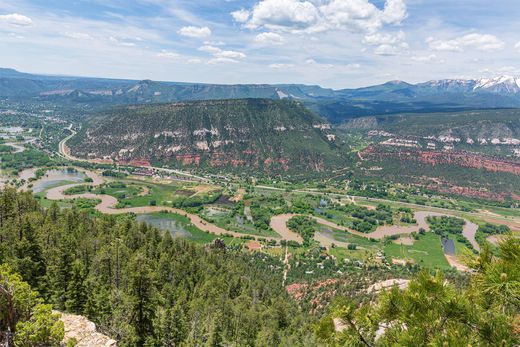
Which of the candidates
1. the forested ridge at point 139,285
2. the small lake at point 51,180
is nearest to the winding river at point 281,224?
the small lake at point 51,180

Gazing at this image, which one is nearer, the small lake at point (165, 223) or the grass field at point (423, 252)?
the grass field at point (423, 252)

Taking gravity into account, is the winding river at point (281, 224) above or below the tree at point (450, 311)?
below

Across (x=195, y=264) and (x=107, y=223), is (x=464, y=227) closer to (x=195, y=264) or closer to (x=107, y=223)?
(x=195, y=264)

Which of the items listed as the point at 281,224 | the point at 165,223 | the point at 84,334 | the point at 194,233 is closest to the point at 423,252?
the point at 281,224

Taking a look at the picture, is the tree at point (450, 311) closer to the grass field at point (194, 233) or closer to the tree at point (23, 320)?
the tree at point (23, 320)

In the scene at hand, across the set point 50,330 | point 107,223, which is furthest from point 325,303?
point 50,330

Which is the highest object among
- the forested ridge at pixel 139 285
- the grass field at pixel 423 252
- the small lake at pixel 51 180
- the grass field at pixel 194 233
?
the forested ridge at pixel 139 285

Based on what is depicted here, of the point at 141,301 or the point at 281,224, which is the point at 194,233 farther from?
the point at 141,301
